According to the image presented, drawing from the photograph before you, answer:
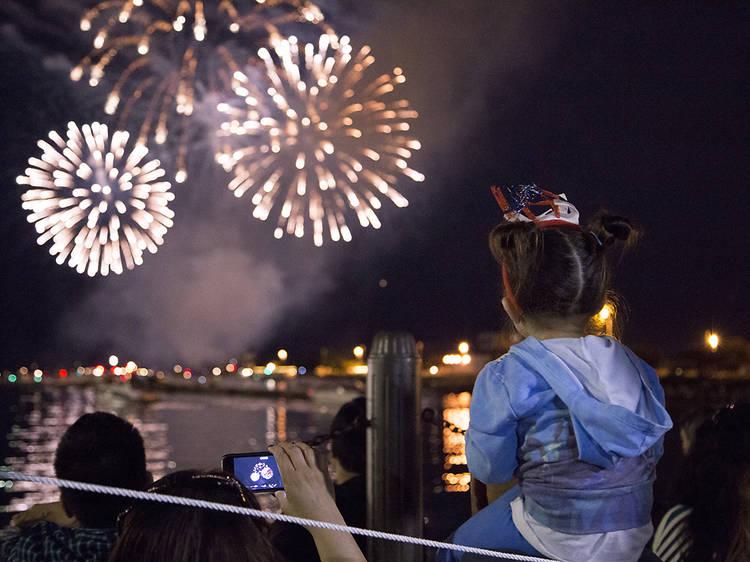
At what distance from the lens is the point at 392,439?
511 centimetres

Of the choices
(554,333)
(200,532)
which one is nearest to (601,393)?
(554,333)

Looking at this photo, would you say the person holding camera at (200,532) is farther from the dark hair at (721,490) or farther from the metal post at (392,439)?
the metal post at (392,439)

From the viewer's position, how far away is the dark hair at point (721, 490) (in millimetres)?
2961

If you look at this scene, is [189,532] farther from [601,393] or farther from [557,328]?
[557,328]

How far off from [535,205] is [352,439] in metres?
2.94

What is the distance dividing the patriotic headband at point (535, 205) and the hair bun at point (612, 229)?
83mm

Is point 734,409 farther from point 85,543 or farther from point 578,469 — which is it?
point 85,543

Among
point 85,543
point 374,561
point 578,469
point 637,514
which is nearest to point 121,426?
point 85,543

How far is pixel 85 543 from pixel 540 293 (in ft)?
5.72

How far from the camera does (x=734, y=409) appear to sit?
314 cm

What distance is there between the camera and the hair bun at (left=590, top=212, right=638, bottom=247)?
2609 millimetres

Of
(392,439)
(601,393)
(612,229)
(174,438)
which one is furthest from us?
(174,438)

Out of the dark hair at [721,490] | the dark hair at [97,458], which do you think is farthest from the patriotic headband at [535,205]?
→ the dark hair at [97,458]

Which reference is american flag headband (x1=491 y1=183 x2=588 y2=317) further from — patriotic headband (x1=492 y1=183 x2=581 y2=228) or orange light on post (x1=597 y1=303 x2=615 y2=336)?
orange light on post (x1=597 y1=303 x2=615 y2=336)
